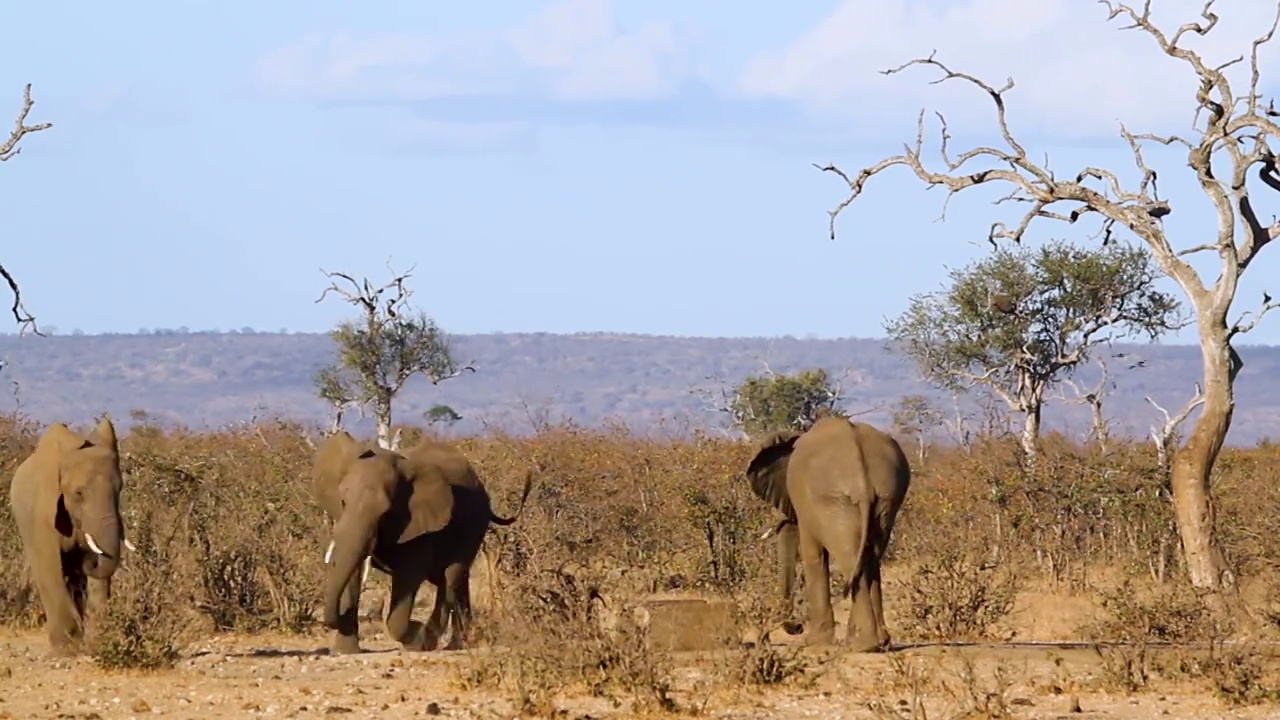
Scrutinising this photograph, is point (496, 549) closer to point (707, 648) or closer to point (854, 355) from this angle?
point (707, 648)

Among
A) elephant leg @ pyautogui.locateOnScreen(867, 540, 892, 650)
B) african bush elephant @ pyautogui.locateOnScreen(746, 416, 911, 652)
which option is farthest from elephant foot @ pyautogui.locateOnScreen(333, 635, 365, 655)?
elephant leg @ pyautogui.locateOnScreen(867, 540, 892, 650)

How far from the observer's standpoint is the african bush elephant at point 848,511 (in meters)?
16.5

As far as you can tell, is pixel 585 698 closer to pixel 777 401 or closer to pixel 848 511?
pixel 848 511

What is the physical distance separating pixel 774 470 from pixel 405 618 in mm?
3173

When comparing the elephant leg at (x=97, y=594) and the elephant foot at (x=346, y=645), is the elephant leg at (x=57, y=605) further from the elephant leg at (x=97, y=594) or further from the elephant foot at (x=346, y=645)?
the elephant foot at (x=346, y=645)

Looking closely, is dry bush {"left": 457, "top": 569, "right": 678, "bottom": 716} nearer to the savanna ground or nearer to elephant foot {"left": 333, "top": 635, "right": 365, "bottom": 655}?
the savanna ground

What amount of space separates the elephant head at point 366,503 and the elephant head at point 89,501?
5.50 ft

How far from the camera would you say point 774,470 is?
17.9 metres

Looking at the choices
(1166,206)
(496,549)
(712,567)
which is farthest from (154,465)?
(1166,206)

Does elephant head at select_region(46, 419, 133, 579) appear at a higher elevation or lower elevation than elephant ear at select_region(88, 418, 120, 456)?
lower

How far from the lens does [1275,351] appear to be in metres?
187

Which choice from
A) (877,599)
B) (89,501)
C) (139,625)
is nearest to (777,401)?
(877,599)

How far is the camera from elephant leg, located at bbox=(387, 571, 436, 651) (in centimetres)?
1766

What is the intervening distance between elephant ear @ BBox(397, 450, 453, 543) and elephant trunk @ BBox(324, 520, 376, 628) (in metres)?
0.43
